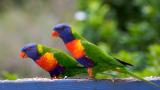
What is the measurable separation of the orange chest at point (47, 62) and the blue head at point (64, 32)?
182 mm

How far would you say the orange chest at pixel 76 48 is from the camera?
3.54 metres

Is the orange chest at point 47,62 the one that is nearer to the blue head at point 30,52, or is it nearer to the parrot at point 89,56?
the blue head at point 30,52

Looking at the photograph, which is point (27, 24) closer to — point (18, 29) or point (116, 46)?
point (18, 29)

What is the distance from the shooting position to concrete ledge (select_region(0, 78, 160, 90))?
3.45 m

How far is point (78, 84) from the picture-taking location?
345cm

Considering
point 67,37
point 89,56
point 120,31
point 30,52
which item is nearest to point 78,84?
point 89,56

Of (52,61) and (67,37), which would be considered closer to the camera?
(67,37)

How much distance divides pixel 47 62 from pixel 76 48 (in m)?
0.26

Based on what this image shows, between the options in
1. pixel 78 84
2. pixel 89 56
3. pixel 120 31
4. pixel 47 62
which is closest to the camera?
pixel 78 84

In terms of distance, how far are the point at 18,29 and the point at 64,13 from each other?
140 centimetres

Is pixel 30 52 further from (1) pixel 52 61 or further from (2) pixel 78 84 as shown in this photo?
(2) pixel 78 84

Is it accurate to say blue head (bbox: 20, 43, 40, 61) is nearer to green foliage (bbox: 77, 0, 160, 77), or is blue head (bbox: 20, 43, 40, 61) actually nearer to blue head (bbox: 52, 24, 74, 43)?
blue head (bbox: 52, 24, 74, 43)

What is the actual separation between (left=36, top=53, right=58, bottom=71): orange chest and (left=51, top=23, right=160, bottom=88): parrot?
19 centimetres

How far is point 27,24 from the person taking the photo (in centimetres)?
1295
